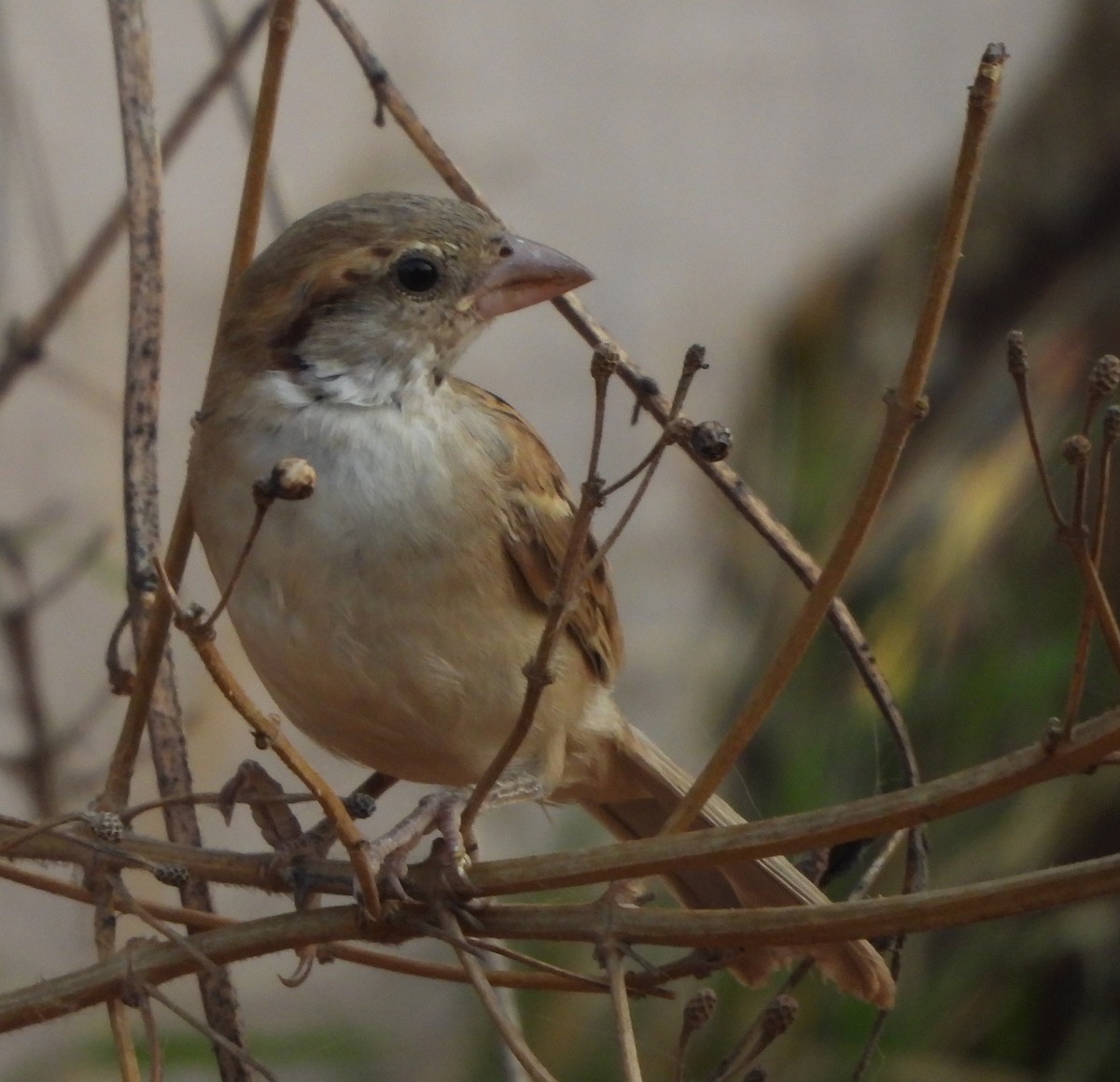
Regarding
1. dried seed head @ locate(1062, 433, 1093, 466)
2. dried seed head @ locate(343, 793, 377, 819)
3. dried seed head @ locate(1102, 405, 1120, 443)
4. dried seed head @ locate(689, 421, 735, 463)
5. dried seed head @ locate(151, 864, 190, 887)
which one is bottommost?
dried seed head @ locate(151, 864, 190, 887)

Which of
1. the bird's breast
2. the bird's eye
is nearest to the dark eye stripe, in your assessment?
the bird's eye

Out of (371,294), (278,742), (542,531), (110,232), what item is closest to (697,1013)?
(278,742)

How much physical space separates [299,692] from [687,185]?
5.14m

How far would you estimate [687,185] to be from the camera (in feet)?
22.4

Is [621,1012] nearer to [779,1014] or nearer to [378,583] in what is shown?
[779,1014]

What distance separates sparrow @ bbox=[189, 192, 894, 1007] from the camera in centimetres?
195

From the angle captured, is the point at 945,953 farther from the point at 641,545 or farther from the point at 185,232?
the point at 185,232

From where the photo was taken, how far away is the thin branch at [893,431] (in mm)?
1024

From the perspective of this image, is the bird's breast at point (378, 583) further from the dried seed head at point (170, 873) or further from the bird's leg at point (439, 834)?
the dried seed head at point (170, 873)

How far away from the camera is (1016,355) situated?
1146 mm

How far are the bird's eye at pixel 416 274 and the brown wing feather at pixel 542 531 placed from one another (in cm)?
16

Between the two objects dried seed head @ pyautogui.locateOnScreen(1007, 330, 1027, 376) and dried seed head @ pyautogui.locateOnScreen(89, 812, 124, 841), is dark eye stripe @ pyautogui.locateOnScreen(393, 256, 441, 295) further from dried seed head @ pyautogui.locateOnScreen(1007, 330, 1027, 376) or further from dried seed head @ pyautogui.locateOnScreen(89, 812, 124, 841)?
dried seed head @ pyautogui.locateOnScreen(1007, 330, 1027, 376)

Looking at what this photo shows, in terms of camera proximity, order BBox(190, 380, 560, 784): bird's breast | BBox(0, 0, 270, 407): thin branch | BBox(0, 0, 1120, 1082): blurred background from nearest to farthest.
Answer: BBox(190, 380, 560, 784): bird's breast → BBox(0, 0, 270, 407): thin branch → BBox(0, 0, 1120, 1082): blurred background

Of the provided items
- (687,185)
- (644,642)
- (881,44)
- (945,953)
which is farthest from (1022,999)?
(881,44)
